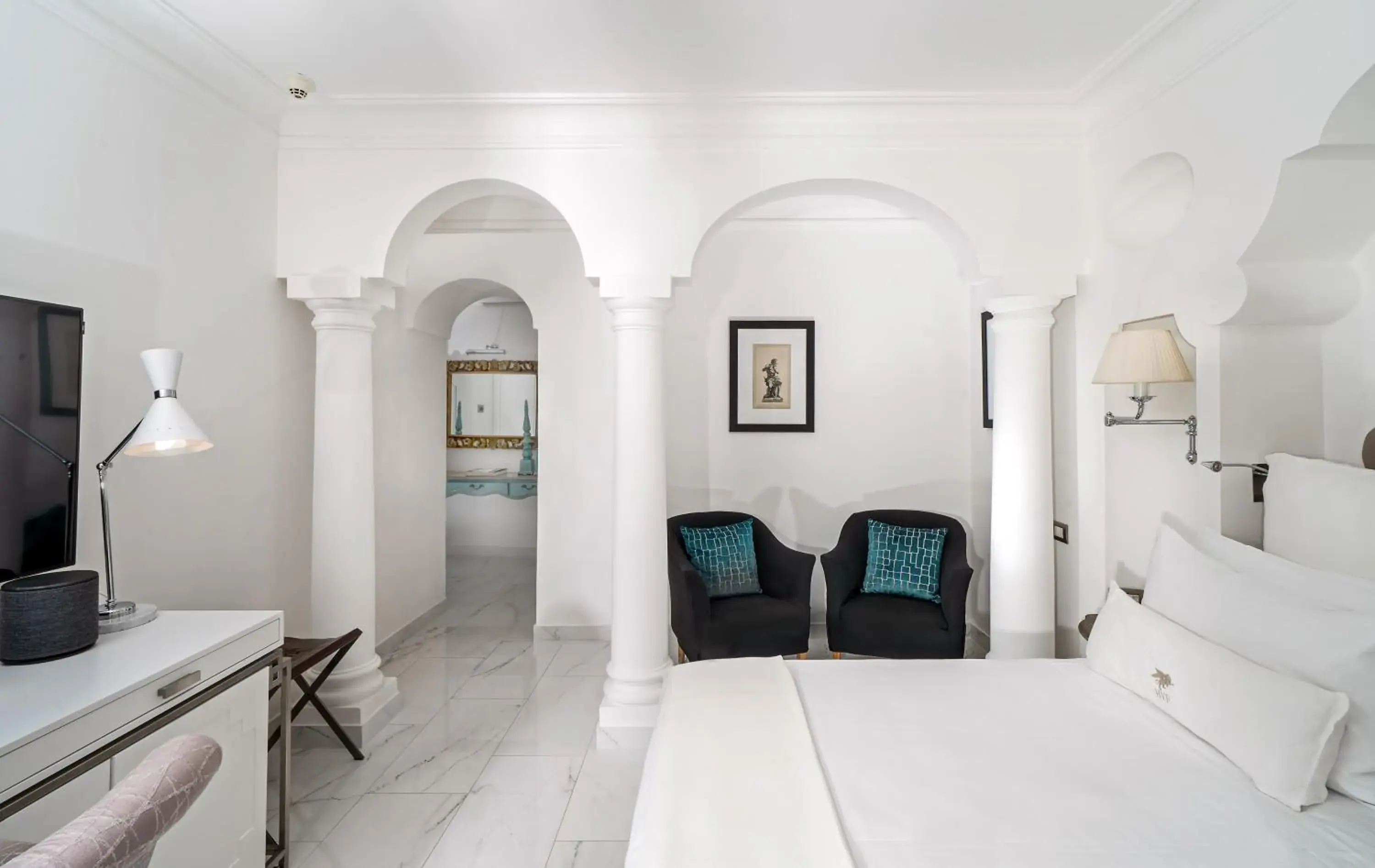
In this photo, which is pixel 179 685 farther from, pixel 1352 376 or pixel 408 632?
pixel 1352 376

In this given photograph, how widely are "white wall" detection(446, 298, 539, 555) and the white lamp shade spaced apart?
206 inches

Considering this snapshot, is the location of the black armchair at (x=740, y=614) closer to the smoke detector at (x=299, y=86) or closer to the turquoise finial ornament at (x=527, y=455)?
the smoke detector at (x=299, y=86)

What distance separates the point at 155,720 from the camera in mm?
1527

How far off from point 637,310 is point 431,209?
115cm

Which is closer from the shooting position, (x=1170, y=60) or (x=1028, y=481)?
(x=1170, y=60)

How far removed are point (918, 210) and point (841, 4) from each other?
116 cm

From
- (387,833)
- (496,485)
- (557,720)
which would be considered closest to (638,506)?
(557,720)

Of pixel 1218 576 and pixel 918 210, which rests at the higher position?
pixel 918 210

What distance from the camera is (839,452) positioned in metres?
4.27

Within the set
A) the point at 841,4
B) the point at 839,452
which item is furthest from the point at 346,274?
the point at 839,452

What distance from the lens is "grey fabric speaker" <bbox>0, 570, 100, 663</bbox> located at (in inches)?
59.2

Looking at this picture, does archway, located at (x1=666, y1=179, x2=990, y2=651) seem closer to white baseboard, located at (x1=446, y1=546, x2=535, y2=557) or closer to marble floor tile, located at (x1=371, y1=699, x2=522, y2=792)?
marble floor tile, located at (x1=371, y1=699, x2=522, y2=792)

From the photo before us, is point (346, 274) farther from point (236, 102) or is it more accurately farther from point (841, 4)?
point (841, 4)

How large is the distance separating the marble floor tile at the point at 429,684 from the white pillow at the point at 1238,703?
297cm
